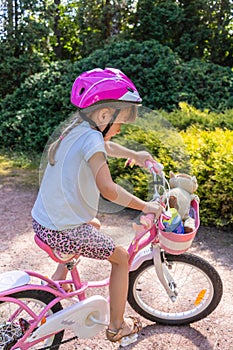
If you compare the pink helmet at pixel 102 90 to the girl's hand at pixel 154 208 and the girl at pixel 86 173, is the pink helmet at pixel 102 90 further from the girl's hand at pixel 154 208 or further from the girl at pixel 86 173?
the girl's hand at pixel 154 208

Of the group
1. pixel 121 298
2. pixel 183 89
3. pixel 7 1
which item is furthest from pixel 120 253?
pixel 7 1

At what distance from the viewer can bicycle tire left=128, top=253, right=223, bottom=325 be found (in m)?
2.67

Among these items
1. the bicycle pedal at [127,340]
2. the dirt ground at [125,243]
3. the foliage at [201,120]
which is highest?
the bicycle pedal at [127,340]

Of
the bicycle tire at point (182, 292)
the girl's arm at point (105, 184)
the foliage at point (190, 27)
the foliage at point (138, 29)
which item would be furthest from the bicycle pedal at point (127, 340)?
the foliage at point (190, 27)

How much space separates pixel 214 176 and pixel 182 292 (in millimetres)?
1515

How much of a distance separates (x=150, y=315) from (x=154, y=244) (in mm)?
609

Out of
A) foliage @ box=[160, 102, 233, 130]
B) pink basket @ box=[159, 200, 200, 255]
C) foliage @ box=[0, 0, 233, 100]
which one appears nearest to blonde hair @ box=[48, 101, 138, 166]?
pink basket @ box=[159, 200, 200, 255]

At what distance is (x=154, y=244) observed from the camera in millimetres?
2521

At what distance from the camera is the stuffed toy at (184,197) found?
2.36 metres

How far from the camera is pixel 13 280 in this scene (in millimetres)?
2213

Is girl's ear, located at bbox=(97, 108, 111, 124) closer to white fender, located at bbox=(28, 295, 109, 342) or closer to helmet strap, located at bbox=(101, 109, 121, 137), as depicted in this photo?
helmet strap, located at bbox=(101, 109, 121, 137)

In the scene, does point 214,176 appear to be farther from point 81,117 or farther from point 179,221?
point 81,117

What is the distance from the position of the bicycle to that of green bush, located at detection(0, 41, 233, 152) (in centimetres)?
488

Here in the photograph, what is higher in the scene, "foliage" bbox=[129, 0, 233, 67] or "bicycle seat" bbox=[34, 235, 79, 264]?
"bicycle seat" bbox=[34, 235, 79, 264]
